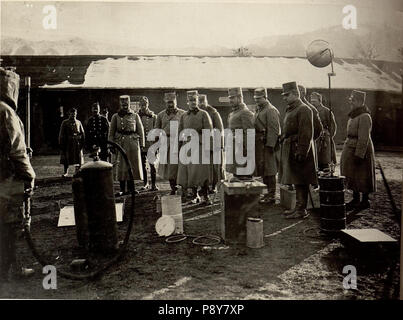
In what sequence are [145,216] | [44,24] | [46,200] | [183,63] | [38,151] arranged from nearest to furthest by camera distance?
[44,24] → [145,216] → [46,200] → [38,151] → [183,63]

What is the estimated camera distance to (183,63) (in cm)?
1606

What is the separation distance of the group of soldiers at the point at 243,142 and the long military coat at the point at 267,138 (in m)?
0.02

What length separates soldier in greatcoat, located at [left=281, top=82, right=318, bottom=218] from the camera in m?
5.30

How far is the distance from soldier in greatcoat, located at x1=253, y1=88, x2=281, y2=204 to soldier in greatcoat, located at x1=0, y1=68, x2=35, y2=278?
4.07 metres

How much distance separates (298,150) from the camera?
17.5ft

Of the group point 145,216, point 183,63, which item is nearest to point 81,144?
point 145,216

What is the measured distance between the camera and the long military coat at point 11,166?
12.2ft

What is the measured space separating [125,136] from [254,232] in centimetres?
404

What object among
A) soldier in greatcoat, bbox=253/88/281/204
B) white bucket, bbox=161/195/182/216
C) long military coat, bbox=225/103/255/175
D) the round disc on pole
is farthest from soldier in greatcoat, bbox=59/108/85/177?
the round disc on pole

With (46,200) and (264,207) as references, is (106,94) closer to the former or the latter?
(46,200)

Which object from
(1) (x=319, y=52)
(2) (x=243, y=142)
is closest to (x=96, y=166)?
(2) (x=243, y=142)
